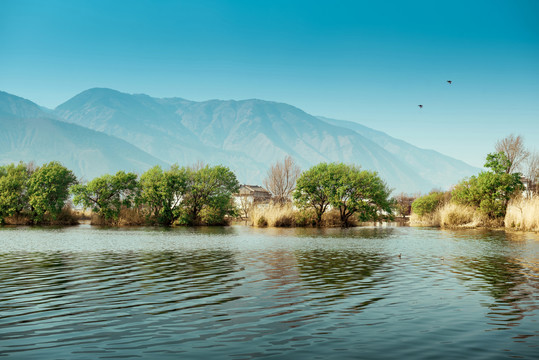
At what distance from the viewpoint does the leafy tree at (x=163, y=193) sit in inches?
2685

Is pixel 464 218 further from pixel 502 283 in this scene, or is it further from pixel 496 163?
pixel 502 283

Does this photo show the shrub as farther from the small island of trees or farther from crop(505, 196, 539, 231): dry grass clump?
crop(505, 196, 539, 231): dry grass clump

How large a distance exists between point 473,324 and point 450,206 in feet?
185

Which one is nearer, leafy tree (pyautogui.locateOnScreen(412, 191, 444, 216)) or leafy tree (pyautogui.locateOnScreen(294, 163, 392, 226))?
leafy tree (pyautogui.locateOnScreen(294, 163, 392, 226))

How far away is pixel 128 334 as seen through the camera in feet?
30.0

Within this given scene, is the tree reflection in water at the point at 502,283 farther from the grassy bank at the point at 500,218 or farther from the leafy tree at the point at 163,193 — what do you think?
the leafy tree at the point at 163,193

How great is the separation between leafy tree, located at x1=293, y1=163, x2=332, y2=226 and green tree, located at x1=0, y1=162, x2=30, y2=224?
38.7m

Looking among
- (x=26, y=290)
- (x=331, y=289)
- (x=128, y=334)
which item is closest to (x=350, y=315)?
(x=331, y=289)

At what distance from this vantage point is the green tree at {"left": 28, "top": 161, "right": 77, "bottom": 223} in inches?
2549

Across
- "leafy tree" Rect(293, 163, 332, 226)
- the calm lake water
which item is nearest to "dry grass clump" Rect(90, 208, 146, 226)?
"leafy tree" Rect(293, 163, 332, 226)

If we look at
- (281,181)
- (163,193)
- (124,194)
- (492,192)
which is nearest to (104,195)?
(124,194)

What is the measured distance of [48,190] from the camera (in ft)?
215

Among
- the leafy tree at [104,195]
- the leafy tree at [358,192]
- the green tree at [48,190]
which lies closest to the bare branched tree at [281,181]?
the leafy tree at [358,192]

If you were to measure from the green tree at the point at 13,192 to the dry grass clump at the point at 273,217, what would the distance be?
3247 cm
